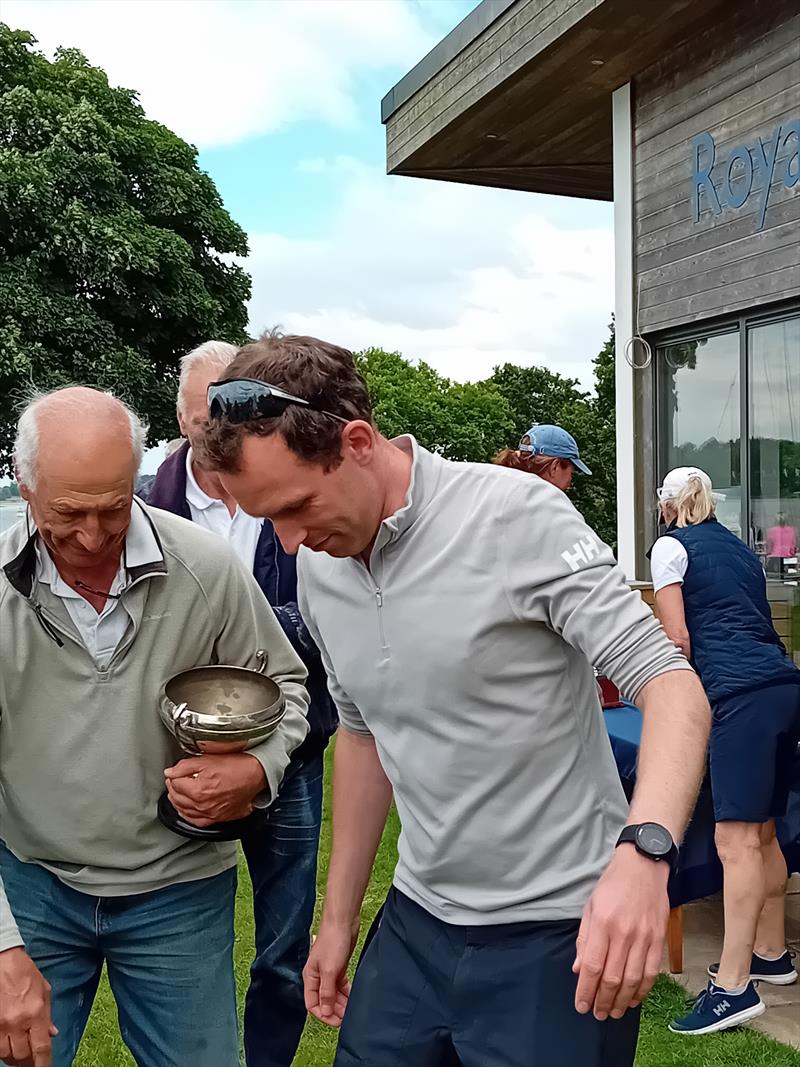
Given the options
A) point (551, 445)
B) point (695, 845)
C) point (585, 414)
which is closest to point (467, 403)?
point (585, 414)

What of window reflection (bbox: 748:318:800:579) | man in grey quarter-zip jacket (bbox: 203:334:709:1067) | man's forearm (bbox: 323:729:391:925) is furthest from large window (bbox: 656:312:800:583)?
man in grey quarter-zip jacket (bbox: 203:334:709:1067)

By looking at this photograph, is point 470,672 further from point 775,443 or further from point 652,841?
point 775,443

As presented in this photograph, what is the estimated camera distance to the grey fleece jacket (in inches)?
94.7

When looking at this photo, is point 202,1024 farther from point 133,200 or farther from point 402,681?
point 133,200

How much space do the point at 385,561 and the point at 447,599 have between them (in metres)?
0.15

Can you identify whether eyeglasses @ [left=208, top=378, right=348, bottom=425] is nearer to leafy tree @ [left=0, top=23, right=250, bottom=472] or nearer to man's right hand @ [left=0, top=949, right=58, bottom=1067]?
man's right hand @ [left=0, top=949, right=58, bottom=1067]

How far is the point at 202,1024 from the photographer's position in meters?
2.57

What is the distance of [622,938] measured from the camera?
1.56 m

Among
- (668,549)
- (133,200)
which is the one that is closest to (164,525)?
(668,549)

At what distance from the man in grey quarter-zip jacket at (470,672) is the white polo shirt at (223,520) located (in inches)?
58.0

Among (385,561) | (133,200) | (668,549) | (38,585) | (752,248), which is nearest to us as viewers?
(385,561)

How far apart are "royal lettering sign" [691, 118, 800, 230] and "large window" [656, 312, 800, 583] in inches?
34.0

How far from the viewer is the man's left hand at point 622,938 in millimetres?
1563

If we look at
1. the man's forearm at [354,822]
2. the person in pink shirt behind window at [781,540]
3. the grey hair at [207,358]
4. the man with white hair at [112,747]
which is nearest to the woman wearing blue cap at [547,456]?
the grey hair at [207,358]
